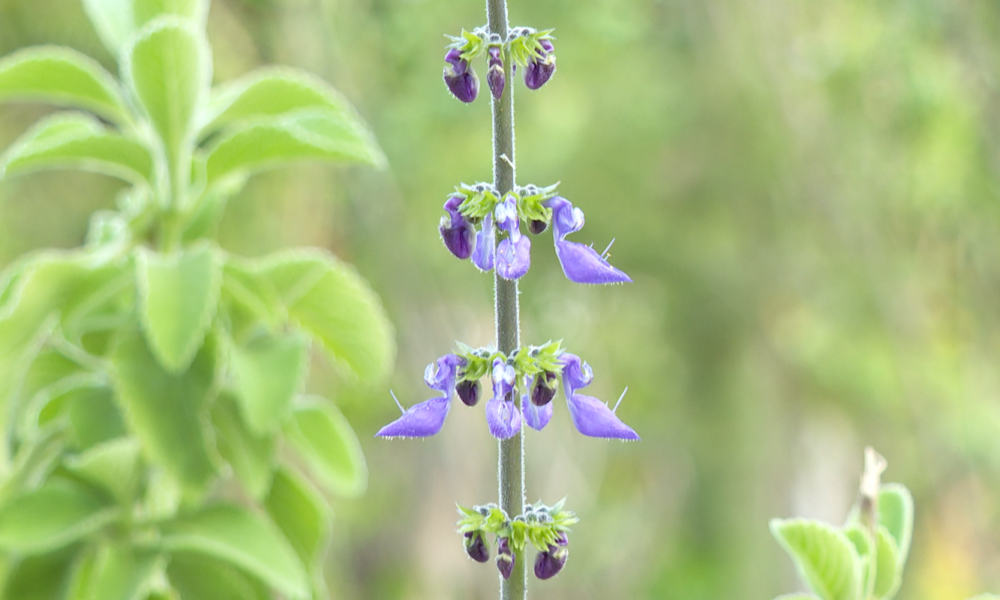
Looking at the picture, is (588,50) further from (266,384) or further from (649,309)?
(266,384)

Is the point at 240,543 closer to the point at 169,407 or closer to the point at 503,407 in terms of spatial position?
the point at 169,407

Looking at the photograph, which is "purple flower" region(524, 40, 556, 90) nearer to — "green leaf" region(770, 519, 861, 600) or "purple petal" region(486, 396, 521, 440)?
"purple petal" region(486, 396, 521, 440)

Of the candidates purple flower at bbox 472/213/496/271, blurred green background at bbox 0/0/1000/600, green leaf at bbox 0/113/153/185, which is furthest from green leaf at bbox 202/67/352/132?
blurred green background at bbox 0/0/1000/600

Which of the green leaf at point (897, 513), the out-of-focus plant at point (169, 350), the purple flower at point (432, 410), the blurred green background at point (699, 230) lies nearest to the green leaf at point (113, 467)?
the out-of-focus plant at point (169, 350)

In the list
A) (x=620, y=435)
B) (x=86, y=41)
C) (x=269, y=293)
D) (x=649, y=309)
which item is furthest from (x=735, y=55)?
(x=620, y=435)

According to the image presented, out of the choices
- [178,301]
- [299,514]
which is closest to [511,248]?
[178,301]

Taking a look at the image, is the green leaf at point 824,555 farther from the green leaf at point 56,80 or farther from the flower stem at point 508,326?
the green leaf at point 56,80

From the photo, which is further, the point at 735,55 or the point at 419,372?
the point at 735,55
